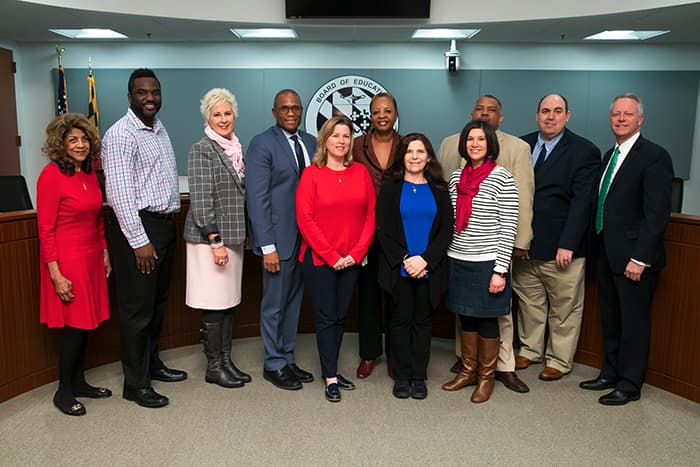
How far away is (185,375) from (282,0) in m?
3.69

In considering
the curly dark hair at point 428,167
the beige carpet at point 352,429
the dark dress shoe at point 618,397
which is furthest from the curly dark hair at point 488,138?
the dark dress shoe at point 618,397

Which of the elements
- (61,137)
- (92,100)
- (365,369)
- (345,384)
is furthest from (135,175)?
(92,100)

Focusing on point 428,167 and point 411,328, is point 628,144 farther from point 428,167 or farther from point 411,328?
point 411,328

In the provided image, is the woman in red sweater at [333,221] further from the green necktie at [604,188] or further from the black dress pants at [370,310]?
the green necktie at [604,188]

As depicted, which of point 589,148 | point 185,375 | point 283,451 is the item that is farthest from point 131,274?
point 589,148

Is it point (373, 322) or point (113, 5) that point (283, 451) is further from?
point (113, 5)

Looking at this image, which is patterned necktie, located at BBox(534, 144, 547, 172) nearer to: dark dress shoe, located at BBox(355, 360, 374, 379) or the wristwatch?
dark dress shoe, located at BBox(355, 360, 374, 379)

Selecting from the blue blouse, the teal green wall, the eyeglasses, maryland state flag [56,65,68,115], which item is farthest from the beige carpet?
maryland state flag [56,65,68,115]

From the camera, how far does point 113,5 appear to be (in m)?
4.79

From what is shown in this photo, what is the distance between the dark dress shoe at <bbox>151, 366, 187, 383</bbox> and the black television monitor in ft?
11.4

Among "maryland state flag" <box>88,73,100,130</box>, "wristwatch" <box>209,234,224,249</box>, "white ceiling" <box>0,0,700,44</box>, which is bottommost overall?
"wristwatch" <box>209,234,224,249</box>

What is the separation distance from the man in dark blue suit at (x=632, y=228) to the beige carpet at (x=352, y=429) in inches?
11.2

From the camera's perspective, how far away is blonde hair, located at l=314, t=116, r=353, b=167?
2.73 m

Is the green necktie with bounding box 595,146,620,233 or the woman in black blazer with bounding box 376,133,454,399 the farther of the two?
the green necktie with bounding box 595,146,620,233
